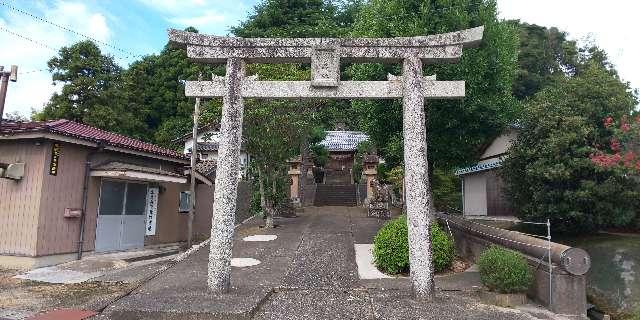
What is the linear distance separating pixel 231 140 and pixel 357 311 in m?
4.15

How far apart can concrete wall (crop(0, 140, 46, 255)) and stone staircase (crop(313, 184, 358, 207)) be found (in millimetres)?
18842

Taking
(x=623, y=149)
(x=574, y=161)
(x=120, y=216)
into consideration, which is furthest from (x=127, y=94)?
(x=623, y=149)

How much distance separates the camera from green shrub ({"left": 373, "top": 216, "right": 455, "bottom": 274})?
34.9 ft

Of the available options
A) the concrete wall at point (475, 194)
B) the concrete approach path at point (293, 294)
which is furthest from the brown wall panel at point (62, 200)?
the concrete wall at point (475, 194)

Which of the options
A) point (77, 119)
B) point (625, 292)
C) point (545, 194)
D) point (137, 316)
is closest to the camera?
point (137, 316)

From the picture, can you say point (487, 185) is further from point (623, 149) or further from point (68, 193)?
point (68, 193)

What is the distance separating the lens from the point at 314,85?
8.77 meters

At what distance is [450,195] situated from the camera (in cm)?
2647

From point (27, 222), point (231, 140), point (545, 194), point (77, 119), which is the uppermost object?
point (77, 119)

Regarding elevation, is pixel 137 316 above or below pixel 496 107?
below

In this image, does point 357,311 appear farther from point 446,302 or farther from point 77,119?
point 77,119

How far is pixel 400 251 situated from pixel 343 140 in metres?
28.9

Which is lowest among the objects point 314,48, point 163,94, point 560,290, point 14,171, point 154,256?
point 154,256

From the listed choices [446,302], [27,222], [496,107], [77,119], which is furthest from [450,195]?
[77,119]
